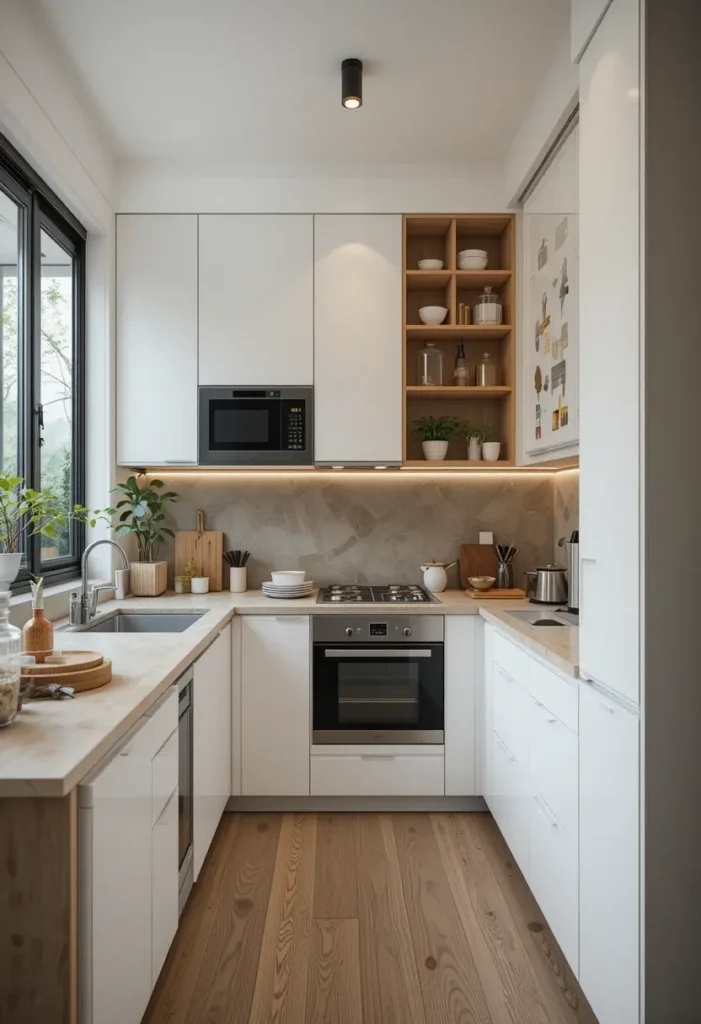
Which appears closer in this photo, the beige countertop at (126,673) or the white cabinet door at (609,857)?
the beige countertop at (126,673)

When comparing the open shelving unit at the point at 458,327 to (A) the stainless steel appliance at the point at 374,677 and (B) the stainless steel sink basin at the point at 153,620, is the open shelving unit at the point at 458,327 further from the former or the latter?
(B) the stainless steel sink basin at the point at 153,620

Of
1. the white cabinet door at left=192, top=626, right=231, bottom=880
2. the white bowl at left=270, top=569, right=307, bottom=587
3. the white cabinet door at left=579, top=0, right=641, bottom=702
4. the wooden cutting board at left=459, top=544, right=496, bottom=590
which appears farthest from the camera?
the wooden cutting board at left=459, top=544, right=496, bottom=590

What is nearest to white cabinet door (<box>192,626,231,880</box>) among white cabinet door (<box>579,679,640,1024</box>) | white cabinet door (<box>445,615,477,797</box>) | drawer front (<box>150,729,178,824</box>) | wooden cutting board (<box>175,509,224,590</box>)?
drawer front (<box>150,729,178,824</box>)

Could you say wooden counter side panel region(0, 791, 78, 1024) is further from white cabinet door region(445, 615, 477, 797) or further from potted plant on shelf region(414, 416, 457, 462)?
potted plant on shelf region(414, 416, 457, 462)

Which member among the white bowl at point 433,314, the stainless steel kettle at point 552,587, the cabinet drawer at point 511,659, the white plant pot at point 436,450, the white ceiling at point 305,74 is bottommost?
the cabinet drawer at point 511,659

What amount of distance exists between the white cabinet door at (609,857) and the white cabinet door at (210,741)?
1.23m

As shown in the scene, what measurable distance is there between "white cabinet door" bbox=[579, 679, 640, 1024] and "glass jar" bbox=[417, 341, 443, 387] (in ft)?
6.46

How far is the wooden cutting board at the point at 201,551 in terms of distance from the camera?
355cm

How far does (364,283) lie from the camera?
325 centimetres

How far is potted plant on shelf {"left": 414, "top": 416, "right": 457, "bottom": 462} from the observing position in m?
3.37

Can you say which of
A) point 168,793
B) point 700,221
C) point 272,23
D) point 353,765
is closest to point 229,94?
point 272,23

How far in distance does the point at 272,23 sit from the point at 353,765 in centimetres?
282

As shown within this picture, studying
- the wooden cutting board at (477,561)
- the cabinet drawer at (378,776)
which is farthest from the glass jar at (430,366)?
the cabinet drawer at (378,776)

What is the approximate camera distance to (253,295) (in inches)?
128
